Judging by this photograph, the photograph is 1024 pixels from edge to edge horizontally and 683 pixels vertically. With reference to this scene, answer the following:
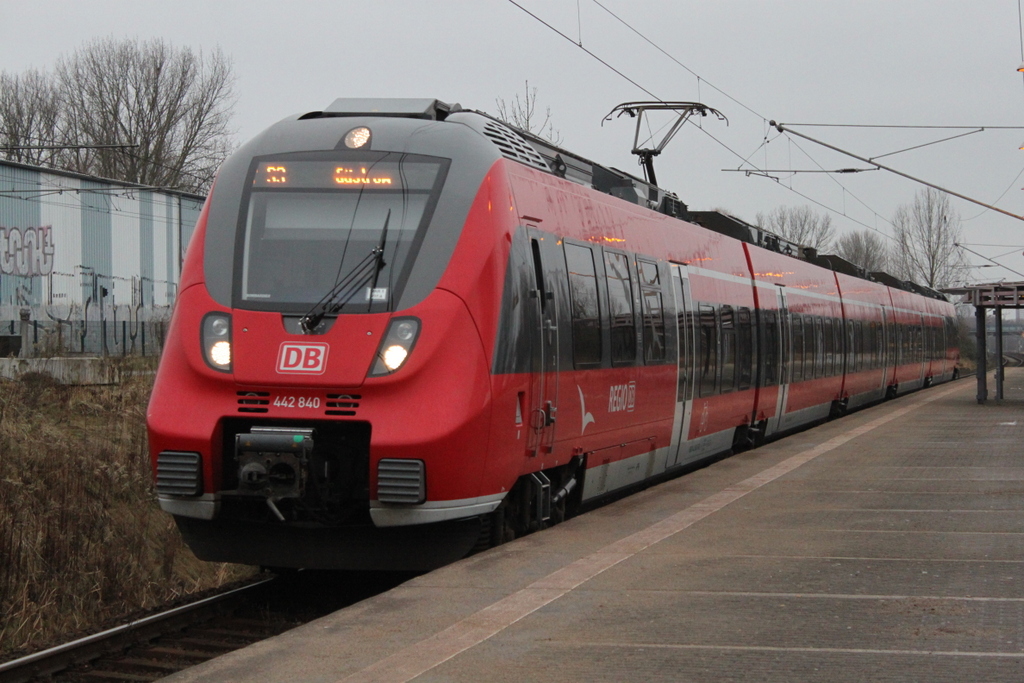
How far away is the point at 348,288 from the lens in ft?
26.0

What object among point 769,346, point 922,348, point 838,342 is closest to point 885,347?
point 838,342

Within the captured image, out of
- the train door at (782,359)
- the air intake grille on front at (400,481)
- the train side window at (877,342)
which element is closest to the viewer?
the air intake grille on front at (400,481)

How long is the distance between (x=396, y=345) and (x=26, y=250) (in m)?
35.1

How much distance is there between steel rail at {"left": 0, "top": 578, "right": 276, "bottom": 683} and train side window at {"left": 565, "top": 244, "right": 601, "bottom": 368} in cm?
329

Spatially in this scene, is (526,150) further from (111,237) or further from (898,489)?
(111,237)

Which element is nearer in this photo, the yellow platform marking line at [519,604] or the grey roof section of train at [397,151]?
the yellow platform marking line at [519,604]

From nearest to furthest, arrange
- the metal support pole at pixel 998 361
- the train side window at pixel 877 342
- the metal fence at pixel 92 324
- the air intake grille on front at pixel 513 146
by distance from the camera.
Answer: the air intake grille on front at pixel 513 146
the metal support pole at pixel 998 361
the train side window at pixel 877 342
the metal fence at pixel 92 324

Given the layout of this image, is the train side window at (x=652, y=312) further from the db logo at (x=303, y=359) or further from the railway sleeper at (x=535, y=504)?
the db logo at (x=303, y=359)

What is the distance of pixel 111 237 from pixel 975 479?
36.2 m

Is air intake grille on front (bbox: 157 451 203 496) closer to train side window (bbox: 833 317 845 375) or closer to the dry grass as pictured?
the dry grass

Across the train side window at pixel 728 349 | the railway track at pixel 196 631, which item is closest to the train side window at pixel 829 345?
the train side window at pixel 728 349

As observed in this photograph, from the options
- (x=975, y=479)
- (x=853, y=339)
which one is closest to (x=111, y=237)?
(x=853, y=339)

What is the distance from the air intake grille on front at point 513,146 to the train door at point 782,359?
9506 millimetres

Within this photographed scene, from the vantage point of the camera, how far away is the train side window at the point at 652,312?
39.1 ft
